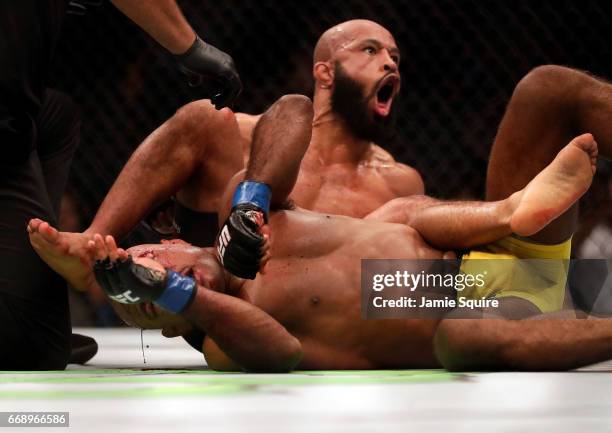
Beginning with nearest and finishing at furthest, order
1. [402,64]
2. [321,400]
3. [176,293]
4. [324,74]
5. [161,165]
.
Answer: [321,400] < [176,293] < [161,165] < [324,74] < [402,64]

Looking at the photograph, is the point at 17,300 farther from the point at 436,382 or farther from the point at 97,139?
the point at 97,139

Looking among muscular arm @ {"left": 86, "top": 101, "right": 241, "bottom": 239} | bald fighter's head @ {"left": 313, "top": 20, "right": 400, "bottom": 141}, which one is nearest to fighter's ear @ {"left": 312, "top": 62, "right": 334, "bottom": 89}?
bald fighter's head @ {"left": 313, "top": 20, "right": 400, "bottom": 141}

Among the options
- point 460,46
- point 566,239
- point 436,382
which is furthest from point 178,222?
Answer: point 460,46

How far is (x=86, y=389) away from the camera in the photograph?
3.61 ft

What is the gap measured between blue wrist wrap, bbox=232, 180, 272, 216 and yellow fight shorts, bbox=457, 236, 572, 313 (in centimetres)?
34

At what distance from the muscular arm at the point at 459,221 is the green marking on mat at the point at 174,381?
243 mm

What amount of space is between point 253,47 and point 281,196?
1462 mm

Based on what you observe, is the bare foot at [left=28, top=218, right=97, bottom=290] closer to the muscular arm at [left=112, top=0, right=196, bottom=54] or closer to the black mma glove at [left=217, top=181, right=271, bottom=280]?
the black mma glove at [left=217, top=181, right=271, bottom=280]

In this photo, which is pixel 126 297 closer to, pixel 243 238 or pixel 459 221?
pixel 243 238

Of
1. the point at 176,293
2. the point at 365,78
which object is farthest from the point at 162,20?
the point at 365,78

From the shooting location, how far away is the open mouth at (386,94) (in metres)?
2.15

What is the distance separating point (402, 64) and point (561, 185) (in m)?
1.60

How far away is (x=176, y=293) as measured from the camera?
1.31 meters

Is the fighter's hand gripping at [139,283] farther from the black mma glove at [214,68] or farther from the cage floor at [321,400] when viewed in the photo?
the black mma glove at [214,68]
